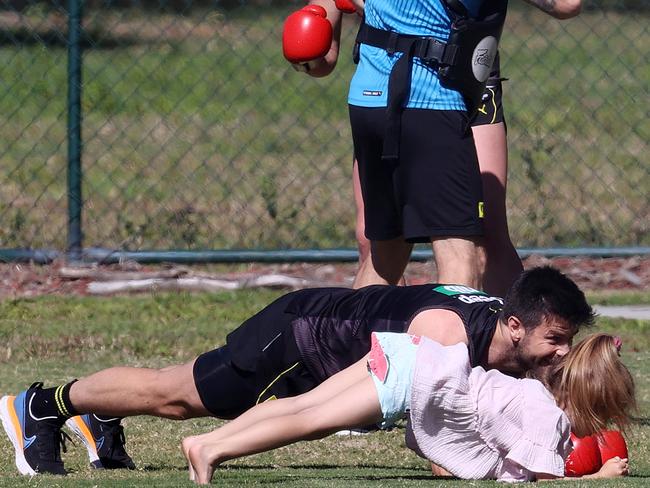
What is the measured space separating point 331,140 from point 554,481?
22.7ft

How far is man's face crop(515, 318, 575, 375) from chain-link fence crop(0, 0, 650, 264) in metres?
4.42

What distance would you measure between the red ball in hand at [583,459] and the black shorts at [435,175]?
901 mm

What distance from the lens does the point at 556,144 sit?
401 inches

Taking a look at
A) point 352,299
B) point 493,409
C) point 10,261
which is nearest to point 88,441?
point 352,299

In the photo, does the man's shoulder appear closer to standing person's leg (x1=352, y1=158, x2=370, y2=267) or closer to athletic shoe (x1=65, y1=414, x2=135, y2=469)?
athletic shoe (x1=65, y1=414, x2=135, y2=469)

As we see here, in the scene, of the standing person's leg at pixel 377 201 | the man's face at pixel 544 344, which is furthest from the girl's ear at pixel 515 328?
the standing person's leg at pixel 377 201

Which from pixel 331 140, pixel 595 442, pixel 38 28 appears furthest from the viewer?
pixel 331 140

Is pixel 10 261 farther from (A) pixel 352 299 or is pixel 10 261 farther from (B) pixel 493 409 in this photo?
(B) pixel 493 409

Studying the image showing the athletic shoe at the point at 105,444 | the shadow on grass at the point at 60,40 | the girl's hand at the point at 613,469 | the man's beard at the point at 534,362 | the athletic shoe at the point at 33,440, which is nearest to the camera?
the man's beard at the point at 534,362

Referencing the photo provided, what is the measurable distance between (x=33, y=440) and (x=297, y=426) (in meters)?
1.06

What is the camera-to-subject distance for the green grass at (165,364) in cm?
482

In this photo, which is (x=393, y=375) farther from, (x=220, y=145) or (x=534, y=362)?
(x=220, y=145)

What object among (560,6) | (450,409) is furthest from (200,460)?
(560,6)

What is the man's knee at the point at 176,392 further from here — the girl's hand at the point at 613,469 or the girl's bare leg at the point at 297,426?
the girl's hand at the point at 613,469
